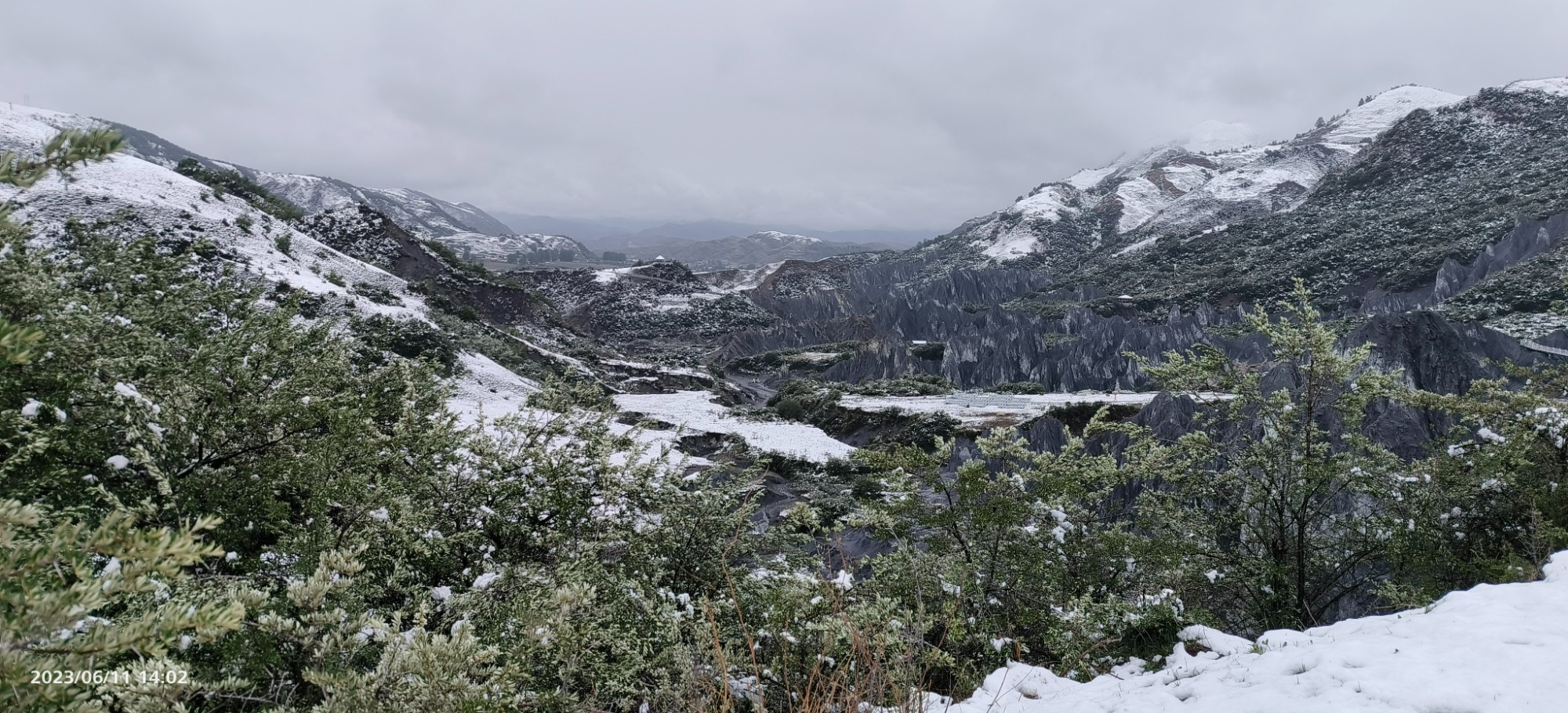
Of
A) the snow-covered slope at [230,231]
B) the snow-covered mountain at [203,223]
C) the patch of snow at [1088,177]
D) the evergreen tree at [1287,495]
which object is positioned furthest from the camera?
the patch of snow at [1088,177]

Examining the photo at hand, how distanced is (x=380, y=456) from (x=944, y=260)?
4982 inches

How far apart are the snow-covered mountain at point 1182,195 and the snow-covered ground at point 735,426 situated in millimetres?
87296

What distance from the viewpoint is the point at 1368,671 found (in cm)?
395

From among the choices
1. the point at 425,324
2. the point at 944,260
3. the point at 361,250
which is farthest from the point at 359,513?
the point at 944,260

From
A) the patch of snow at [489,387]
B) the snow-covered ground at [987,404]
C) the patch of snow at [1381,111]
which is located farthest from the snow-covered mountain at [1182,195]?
the patch of snow at [489,387]

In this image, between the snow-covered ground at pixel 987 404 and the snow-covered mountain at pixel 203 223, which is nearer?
the snow-covered mountain at pixel 203 223

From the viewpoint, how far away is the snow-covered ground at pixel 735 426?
24.5m

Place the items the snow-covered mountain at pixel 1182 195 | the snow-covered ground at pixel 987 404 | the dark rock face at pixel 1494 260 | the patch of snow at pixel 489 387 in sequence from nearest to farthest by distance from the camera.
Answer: the patch of snow at pixel 489 387 → the snow-covered ground at pixel 987 404 → the dark rock face at pixel 1494 260 → the snow-covered mountain at pixel 1182 195

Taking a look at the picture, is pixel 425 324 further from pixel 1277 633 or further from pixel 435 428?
pixel 1277 633

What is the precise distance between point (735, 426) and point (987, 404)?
12.1 meters

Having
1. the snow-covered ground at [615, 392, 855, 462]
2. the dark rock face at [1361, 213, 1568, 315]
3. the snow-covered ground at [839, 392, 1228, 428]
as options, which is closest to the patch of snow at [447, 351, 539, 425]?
the snow-covered ground at [615, 392, 855, 462]

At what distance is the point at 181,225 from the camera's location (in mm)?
26031

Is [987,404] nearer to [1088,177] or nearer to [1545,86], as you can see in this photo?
[1545,86]

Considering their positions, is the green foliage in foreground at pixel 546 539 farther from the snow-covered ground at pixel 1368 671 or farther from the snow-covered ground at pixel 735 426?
the snow-covered ground at pixel 735 426
